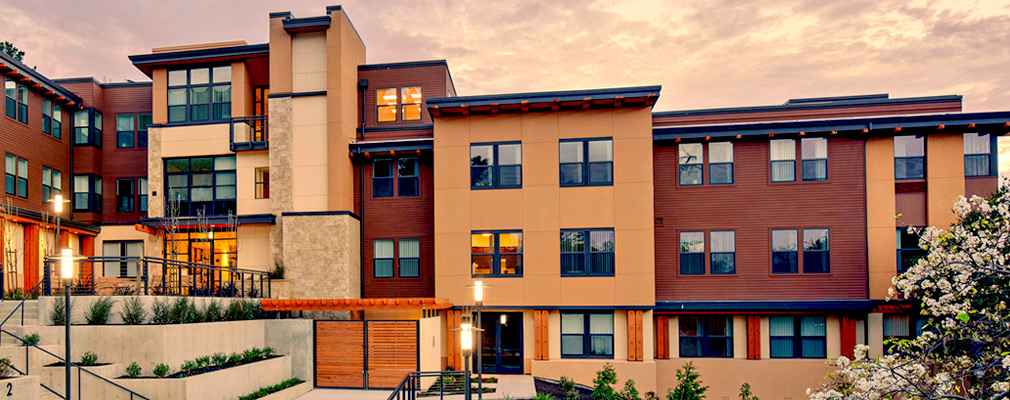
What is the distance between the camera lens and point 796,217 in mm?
21703

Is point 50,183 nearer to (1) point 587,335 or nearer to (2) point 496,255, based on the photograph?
(2) point 496,255

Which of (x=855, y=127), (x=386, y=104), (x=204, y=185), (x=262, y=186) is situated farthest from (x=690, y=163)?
(x=204, y=185)

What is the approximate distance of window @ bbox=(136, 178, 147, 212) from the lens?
91.5ft

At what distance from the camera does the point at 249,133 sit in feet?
80.4

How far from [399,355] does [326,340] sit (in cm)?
241

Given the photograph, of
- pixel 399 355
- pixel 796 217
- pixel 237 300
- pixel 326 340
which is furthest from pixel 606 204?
pixel 237 300

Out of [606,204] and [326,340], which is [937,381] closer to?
[606,204]

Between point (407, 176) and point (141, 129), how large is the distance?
13.8 meters

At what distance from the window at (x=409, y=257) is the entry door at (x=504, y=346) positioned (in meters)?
3.74

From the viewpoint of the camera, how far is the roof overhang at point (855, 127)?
67.1 ft

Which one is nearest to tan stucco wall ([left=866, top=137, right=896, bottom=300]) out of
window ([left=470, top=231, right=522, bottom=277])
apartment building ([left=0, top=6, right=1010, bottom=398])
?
apartment building ([left=0, top=6, right=1010, bottom=398])

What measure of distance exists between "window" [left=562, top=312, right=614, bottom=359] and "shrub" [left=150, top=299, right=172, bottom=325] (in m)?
12.1

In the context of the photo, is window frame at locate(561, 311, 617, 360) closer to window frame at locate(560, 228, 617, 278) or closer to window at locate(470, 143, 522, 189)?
window frame at locate(560, 228, 617, 278)

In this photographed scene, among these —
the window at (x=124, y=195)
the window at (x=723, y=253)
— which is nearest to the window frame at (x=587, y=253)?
the window at (x=723, y=253)
